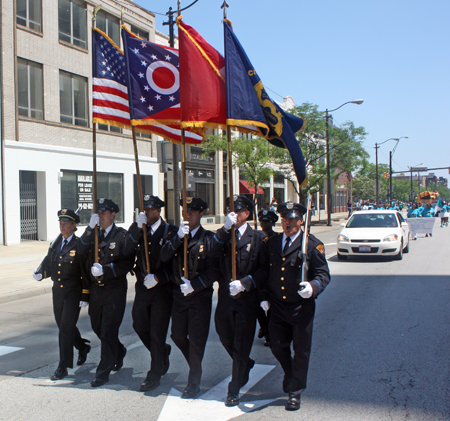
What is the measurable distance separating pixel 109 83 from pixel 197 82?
139 centimetres

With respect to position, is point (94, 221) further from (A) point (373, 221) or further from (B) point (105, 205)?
(A) point (373, 221)

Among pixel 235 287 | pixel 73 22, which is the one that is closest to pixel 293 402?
pixel 235 287

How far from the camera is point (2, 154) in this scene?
59.0 ft

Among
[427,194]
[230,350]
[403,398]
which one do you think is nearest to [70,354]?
[230,350]

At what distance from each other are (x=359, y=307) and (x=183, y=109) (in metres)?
4.99

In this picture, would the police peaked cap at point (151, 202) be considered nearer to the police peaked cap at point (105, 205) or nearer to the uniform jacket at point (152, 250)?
the uniform jacket at point (152, 250)

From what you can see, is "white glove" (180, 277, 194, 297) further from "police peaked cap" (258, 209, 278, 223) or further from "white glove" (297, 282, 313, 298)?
"police peaked cap" (258, 209, 278, 223)

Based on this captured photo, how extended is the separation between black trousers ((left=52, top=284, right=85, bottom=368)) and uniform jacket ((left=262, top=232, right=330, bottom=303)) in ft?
6.97

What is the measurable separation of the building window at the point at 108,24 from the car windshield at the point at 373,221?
1502cm

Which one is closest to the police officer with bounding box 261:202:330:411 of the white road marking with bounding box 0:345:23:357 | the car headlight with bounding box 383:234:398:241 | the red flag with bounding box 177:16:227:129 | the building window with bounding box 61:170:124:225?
the red flag with bounding box 177:16:227:129

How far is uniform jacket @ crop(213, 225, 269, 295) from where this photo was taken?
4449 millimetres

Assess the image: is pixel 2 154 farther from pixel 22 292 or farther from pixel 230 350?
pixel 230 350

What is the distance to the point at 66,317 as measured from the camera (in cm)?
487

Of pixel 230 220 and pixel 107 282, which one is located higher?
pixel 230 220
